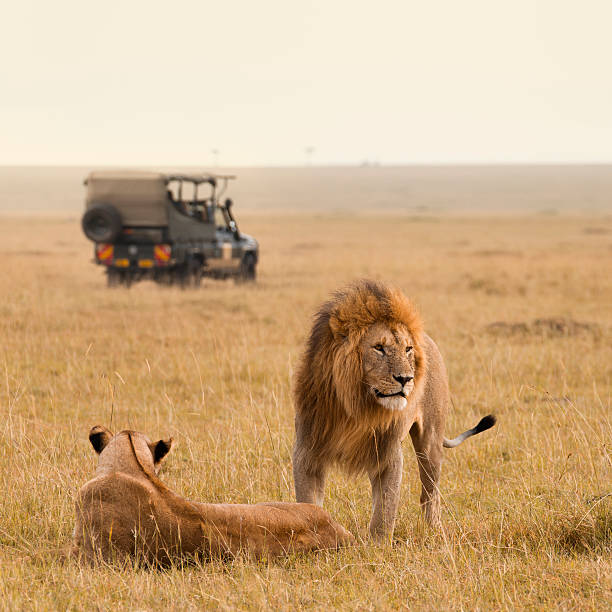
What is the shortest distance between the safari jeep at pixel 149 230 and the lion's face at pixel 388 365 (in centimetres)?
1446

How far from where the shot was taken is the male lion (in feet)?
13.7

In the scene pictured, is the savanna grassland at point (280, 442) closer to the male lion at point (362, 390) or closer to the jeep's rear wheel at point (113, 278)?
the male lion at point (362, 390)

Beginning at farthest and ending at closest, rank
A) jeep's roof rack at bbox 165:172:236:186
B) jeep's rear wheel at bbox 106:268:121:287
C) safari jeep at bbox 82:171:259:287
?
1. jeep's roof rack at bbox 165:172:236:186
2. jeep's rear wheel at bbox 106:268:121:287
3. safari jeep at bbox 82:171:259:287

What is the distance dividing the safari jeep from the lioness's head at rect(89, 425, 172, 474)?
1460 cm

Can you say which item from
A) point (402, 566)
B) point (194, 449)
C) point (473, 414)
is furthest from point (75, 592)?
point (473, 414)

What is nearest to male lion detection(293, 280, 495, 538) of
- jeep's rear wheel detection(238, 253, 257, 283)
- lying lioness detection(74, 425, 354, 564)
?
lying lioness detection(74, 425, 354, 564)

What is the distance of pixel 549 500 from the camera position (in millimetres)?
4887

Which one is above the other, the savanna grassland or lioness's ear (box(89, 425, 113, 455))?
lioness's ear (box(89, 425, 113, 455))

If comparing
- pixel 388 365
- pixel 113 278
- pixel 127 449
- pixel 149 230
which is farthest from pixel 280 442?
pixel 113 278

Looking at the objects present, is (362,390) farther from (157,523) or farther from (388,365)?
(157,523)

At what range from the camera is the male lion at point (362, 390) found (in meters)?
4.19

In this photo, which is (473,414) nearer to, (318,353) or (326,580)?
(318,353)

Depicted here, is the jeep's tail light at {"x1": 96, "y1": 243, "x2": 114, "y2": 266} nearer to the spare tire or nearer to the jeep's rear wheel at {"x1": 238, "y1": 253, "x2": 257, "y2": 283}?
the spare tire

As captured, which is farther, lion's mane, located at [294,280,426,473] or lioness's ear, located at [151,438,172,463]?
lion's mane, located at [294,280,426,473]
